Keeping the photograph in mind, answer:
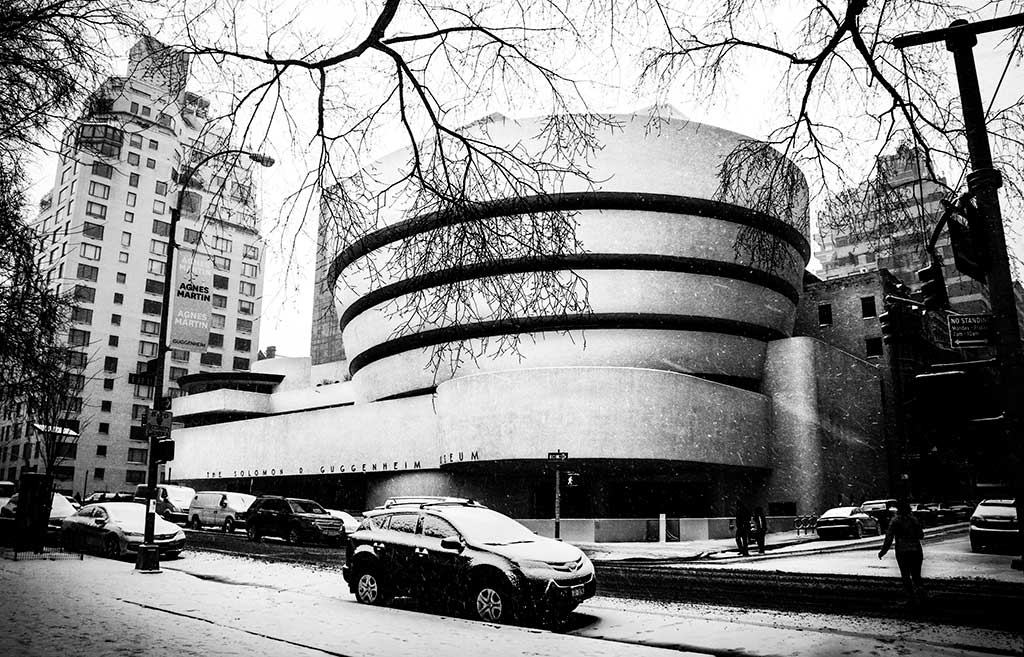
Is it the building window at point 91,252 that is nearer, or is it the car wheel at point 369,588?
the car wheel at point 369,588

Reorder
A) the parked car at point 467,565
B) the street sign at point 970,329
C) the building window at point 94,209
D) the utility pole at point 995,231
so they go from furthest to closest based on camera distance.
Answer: the building window at point 94,209 < the parked car at point 467,565 < the street sign at point 970,329 < the utility pole at point 995,231

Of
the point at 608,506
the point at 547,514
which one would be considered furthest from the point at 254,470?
the point at 608,506

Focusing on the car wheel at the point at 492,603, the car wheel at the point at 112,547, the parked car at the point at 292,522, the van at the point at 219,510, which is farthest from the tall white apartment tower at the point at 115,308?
the car wheel at the point at 492,603

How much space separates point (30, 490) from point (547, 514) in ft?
107

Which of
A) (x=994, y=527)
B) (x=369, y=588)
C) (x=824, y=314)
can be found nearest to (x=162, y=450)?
(x=369, y=588)

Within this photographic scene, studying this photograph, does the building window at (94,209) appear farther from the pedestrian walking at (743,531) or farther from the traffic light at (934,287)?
the traffic light at (934,287)

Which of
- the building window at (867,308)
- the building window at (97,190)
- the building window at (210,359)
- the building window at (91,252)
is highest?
the building window at (97,190)

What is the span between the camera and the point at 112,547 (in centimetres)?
1897

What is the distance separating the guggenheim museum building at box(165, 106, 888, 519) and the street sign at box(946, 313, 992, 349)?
92.3 feet

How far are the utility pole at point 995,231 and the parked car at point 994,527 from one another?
60.5 feet

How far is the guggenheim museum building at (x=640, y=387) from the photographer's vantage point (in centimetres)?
3797

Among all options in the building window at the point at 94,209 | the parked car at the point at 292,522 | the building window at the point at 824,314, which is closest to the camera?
the parked car at the point at 292,522

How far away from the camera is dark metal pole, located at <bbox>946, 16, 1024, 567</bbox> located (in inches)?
209

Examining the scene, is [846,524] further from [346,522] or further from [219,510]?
[219,510]
